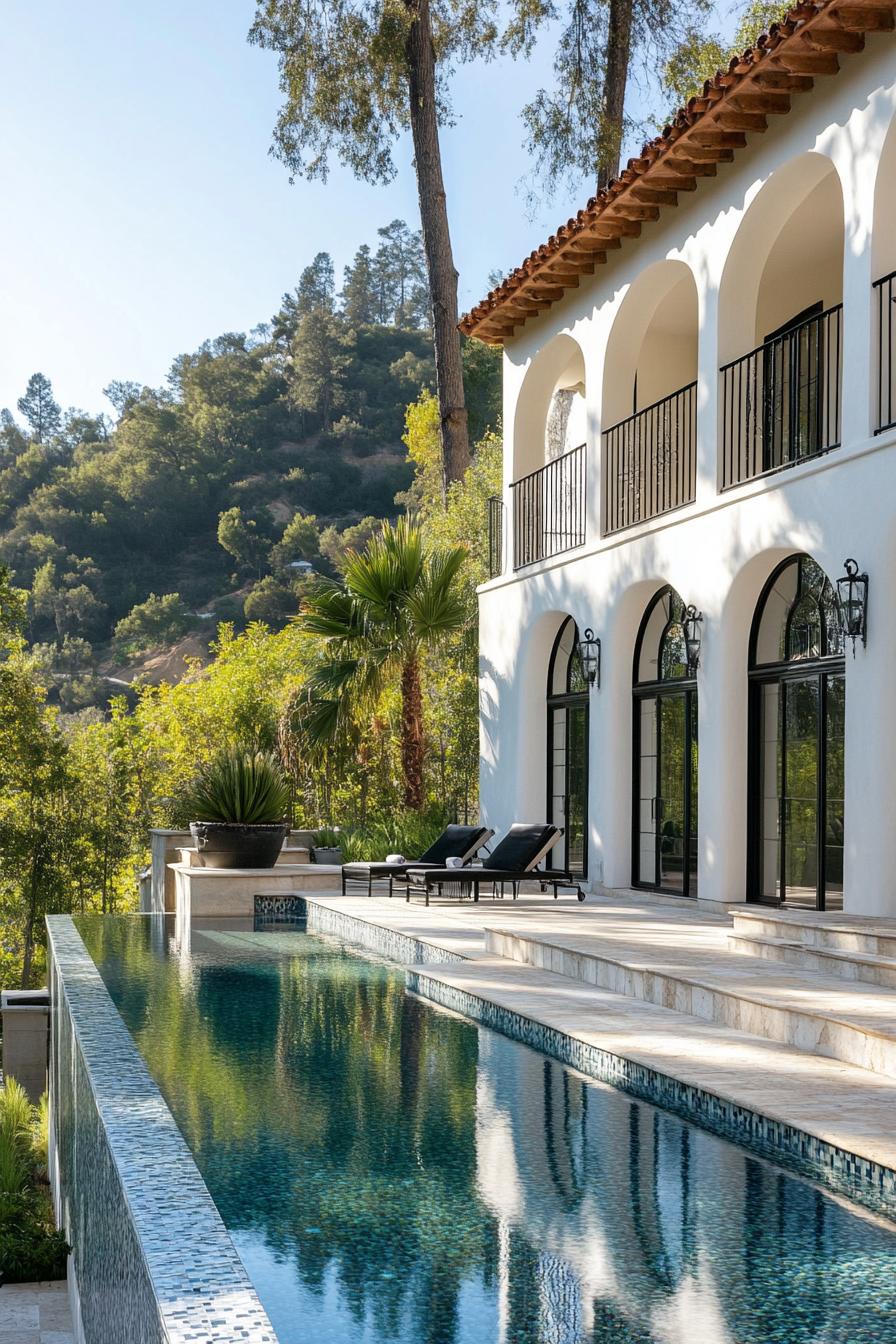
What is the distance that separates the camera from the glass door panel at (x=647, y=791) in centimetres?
1477

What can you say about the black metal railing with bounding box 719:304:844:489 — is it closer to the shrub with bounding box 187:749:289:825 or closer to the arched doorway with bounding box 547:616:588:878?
the arched doorway with bounding box 547:616:588:878

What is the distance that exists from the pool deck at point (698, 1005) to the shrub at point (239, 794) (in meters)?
4.24

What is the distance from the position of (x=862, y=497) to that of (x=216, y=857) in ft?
27.9

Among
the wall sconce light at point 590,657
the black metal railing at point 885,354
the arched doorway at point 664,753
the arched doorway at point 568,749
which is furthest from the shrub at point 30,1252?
the arched doorway at point 568,749

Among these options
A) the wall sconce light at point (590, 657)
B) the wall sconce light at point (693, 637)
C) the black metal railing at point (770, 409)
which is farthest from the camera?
the wall sconce light at point (590, 657)

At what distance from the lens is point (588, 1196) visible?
4.95 metres

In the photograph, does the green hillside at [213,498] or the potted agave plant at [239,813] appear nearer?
the potted agave plant at [239,813]

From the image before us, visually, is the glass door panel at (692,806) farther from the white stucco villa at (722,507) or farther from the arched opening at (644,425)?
the arched opening at (644,425)

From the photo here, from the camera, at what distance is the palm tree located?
59.0 feet

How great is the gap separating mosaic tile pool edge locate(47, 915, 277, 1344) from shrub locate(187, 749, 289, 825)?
8.98 meters

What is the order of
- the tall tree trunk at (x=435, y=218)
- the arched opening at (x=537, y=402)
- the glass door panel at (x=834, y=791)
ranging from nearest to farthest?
the glass door panel at (x=834, y=791)
the arched opening at (x=537, y=402)
the tall tree trunk at (x=435, y=218)

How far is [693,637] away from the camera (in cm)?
1312

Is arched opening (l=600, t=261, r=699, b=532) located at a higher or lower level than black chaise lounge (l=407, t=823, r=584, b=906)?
higher

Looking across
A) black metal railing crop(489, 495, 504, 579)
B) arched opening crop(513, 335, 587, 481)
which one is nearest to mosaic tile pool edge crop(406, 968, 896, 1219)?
arched opening crop(513, 335, 587, 481)
